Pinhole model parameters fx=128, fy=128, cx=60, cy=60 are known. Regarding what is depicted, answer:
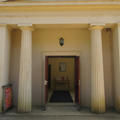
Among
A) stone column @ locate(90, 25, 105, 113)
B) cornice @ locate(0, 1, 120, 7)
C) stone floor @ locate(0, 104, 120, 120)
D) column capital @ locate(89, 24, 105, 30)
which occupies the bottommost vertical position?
stone floor @ locate(0, 104, 120, 120)

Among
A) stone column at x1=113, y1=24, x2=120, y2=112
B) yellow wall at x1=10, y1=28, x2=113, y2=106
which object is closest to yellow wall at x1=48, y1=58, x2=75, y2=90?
yellow wall at x1=10, y1=28, x2=113, y2=106

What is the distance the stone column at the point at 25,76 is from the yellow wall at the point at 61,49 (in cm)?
92

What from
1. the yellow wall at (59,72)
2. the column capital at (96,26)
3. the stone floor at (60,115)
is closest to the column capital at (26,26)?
the column capital at (96,26)

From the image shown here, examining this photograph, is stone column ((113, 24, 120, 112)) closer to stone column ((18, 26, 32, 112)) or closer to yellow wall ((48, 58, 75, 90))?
stone column ((18, 26, 32, 112))

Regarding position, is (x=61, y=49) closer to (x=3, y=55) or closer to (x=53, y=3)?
(x=53, y=3)

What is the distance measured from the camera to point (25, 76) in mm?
4809

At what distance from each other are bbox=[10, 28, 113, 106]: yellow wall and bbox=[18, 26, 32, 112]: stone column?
92 centimetres

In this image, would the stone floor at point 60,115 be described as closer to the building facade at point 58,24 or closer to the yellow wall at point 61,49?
the building facade at point 58,24

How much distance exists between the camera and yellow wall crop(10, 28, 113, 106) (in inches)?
223

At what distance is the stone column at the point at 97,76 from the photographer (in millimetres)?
4684

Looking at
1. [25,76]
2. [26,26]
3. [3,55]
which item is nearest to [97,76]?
[25,76]

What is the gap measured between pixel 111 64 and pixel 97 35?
5.23ft

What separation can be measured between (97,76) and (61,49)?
6.56ft

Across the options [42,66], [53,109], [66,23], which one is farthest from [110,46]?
[53,109]
